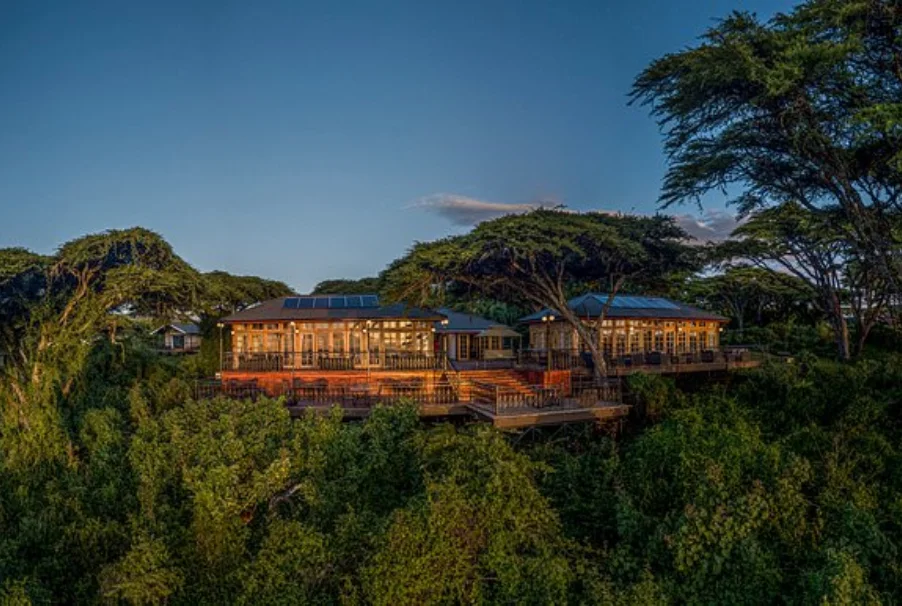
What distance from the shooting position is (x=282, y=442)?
12742 millimetres

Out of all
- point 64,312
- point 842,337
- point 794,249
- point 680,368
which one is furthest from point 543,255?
point 842,337

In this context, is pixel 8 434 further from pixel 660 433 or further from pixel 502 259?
pixel 660 433

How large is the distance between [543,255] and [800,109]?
7.92 metres

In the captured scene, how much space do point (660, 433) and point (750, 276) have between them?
808 inches

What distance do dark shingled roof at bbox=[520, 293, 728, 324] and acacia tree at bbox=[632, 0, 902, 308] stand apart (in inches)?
285

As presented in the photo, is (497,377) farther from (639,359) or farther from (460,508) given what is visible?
(460,508)

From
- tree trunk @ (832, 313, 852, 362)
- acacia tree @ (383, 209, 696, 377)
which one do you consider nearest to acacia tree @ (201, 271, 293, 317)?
acacia tree @ (383, 209, 696, 377)

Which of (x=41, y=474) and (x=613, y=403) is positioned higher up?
(x=613, y=403)

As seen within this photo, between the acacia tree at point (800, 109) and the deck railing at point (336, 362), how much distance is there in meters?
9.93

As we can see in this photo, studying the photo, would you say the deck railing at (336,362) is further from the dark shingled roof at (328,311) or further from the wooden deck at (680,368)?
the wooden deck at (680,368)

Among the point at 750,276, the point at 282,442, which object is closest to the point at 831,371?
the point at 750,276

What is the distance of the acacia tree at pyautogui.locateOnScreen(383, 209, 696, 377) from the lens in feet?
51.4

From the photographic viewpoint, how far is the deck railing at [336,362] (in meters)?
18.4

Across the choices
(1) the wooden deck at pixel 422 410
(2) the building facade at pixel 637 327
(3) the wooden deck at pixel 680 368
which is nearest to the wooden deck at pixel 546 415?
(1) the wooden deck at pixel 422 410
